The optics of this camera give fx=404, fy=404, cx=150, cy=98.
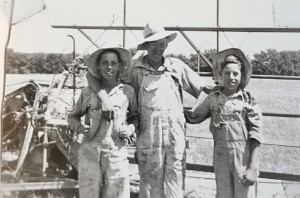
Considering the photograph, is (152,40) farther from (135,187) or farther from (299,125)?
(299,125)

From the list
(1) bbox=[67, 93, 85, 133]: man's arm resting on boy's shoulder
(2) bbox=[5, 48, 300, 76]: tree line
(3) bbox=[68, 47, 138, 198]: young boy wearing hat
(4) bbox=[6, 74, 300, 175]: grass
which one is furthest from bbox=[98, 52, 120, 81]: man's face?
(2) bbox=[5, 48, 300, 76]: tree line

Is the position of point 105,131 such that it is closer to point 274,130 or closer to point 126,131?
point 126,131

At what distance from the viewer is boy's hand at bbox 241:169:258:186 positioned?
3281 millimetres

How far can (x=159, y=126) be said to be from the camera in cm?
346

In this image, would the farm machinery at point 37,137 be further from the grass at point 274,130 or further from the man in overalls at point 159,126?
the man in overalls at point 159,126

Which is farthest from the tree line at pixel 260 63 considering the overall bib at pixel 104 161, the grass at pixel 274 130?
the overall bib at pixel 104 161

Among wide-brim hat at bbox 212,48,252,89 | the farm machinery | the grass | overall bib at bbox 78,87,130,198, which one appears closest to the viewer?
overall bib at bbox 78,87,130,198

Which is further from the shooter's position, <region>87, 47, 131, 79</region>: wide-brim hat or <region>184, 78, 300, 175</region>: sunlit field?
<region>184, 78, 300, 175</region>: sunlit field

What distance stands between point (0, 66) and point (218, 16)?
2.93 metres

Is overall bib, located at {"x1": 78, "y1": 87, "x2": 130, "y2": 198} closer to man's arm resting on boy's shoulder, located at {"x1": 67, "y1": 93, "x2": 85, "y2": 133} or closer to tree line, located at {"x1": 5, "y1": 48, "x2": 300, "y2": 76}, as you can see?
man's arm resting on boy's shoulder, located at {"x1": 67, "y1": 93, "x2": 85, "y2": 133}

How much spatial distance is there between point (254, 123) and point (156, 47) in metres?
1.06

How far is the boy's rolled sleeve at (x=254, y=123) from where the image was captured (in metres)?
3.36

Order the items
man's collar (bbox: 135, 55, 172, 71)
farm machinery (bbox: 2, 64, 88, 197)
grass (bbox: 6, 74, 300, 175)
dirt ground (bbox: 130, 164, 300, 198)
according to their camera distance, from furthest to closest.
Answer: grass (bbox: 6, 74, 300, 175) < dirt ground (bbox: 130, 164, 300, 198) < farm machinery (bbox: 2, 64, 88, 197) < man's collar (bbox: 135, 55, 172, 71)

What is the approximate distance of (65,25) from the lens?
5789 mm
